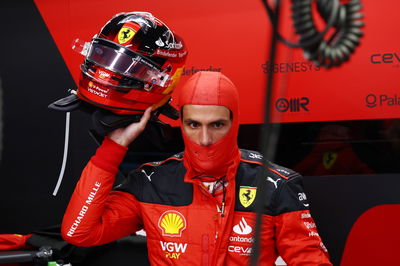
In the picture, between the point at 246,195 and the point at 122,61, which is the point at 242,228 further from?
the point at 122,61

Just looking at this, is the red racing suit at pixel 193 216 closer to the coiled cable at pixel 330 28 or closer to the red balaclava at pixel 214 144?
the red balaclava at pixel 214 144

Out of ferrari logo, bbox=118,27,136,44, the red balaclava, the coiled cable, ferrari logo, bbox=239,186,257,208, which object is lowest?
ferrari logo, bbox=239,186,257,208

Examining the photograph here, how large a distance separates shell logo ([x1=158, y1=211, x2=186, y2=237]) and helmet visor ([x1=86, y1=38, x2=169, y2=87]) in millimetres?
508

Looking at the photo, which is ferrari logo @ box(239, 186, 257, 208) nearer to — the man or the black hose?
the man

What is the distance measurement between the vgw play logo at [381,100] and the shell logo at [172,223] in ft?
3.29

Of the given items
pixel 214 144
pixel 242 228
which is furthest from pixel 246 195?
pixel 214 144

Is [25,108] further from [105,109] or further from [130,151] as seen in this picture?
[105,109]

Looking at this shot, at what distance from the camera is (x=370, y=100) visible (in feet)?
7.66

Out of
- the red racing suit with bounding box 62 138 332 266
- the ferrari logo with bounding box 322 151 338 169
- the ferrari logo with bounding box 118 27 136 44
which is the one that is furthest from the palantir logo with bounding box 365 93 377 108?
the ferrari logo with bounding box 118 27 136 44

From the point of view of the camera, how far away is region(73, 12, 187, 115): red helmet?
1960 millimetres

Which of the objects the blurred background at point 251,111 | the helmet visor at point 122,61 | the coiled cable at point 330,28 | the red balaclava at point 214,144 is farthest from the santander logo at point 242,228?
the coiled cable at point 330,28

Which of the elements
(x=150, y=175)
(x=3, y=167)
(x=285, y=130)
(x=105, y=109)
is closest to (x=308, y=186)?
(x=285, y=130)

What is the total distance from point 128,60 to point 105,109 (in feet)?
0.75

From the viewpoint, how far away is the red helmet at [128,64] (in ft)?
6.43
